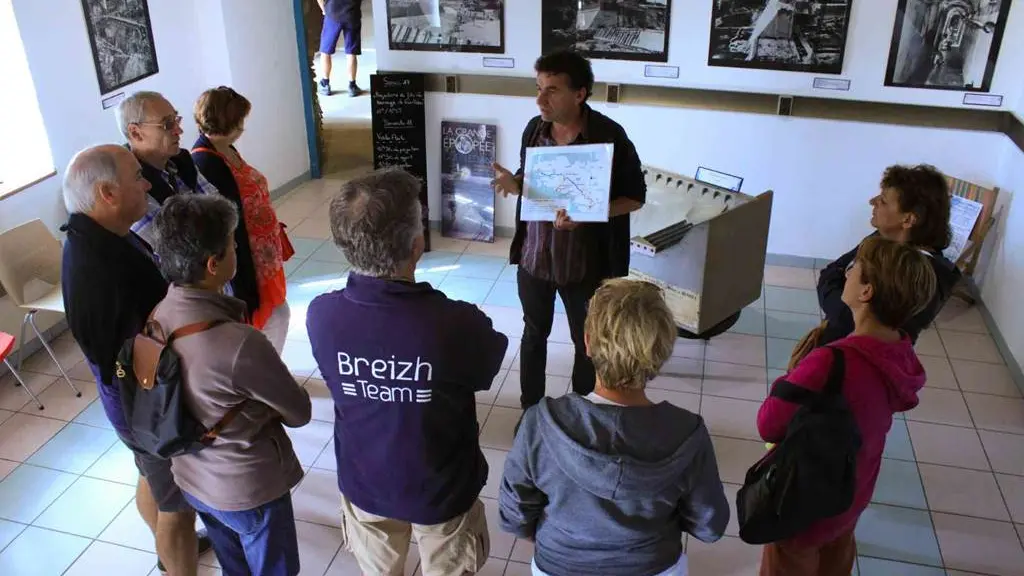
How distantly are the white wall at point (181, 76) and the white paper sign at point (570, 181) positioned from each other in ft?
9.69

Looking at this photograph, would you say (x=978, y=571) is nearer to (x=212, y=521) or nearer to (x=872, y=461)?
(x=872, y=461)

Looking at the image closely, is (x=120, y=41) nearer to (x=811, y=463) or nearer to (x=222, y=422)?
(x=222, y=422)

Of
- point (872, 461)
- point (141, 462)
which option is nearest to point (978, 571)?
point (872, 461)

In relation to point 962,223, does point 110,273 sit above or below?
above

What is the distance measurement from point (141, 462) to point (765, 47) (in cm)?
426

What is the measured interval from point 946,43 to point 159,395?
4.75 metres

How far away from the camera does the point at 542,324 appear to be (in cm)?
361

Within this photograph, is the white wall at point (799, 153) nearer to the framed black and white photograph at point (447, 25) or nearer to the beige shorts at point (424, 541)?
the framed black and white photograph at point (447, 25)

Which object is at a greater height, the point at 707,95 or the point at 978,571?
the point at 707,95

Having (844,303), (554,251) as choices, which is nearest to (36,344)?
(554,251)

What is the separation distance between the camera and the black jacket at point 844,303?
240 cm

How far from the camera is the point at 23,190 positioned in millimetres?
4352

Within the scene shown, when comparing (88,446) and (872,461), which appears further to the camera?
(88,446)
